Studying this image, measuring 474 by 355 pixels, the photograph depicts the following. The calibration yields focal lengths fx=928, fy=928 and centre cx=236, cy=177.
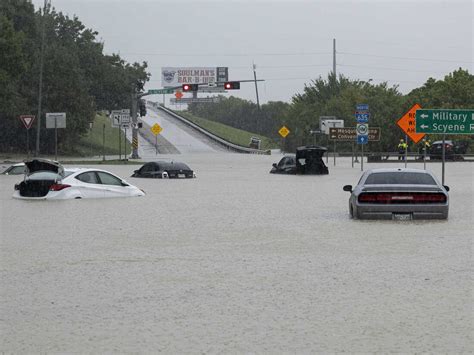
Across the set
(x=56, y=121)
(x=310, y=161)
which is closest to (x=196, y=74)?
(x=56, y=121)

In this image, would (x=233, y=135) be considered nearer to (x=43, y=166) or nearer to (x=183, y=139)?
(x=183, y=139)

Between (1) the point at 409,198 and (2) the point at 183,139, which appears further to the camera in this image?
(2) the point at 183,139

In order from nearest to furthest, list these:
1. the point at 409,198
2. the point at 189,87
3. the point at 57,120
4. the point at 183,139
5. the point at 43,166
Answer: the point at 409,198, the point at 43,166, the point at 57,120, the point at 189,87, the point at 183,139

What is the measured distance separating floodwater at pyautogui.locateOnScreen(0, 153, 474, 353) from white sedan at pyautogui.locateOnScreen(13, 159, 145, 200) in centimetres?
440

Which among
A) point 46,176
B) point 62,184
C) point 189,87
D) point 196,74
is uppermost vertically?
point 196,74

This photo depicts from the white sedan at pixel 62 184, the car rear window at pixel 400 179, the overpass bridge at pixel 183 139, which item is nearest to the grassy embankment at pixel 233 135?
the overpass bridge at pixel 183 139

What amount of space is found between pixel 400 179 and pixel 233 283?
10472 millimetres

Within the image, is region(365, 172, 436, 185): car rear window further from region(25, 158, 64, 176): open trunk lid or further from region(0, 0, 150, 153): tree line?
region(0, 0, 150, 153): tree line

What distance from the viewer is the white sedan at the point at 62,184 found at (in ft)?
90.5

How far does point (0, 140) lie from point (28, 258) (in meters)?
70.1

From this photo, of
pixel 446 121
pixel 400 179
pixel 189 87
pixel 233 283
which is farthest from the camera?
pixel 189 87

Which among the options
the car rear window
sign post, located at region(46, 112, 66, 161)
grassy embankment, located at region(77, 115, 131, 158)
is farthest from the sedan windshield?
grassy embankment, located at region(77, 115, 131, 158)

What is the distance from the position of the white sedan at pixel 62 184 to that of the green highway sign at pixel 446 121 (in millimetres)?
11586

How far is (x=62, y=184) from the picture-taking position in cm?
2761
